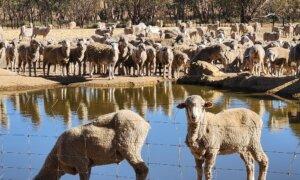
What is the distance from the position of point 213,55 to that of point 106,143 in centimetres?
2439

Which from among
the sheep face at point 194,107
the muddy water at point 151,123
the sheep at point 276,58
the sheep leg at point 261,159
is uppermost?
the sheep at point 276,58

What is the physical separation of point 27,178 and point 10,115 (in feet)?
28.7

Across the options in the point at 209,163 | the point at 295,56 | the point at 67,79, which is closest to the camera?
the point at 209,163

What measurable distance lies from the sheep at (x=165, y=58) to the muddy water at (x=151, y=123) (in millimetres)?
1995

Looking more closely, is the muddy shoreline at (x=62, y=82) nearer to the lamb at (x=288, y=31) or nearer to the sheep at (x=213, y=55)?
the sheep at (x=213, y=55)

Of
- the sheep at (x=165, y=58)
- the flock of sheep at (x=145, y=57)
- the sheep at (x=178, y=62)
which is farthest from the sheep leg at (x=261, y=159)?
the sheep at (x=178, y=62)

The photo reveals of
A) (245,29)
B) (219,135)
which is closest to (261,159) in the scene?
(219,135)

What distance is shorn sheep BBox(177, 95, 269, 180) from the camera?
10.9 meters

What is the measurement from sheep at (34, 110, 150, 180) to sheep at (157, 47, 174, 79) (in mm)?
22025

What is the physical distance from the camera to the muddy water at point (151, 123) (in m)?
14.5

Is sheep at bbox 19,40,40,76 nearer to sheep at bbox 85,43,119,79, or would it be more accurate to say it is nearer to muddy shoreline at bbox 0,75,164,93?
muddy shoreline at bbox 0,75,164,93

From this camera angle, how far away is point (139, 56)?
1300 inches

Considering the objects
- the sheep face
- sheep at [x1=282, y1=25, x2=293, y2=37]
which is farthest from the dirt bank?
sheep at [x1=282, y1=25, x2=293, y2=37]

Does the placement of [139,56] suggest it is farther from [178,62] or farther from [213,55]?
[213,55]
